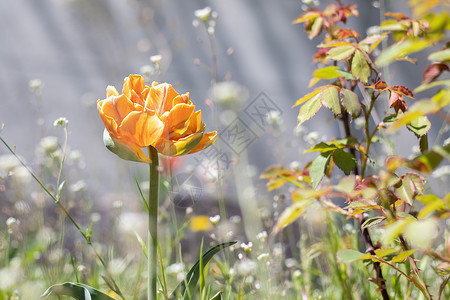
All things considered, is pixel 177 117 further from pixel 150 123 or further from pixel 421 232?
pixel 421 232

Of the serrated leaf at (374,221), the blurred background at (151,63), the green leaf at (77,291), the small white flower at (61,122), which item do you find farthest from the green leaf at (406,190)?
the blurred background at (151,63)

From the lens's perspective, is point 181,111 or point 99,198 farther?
point 99,198

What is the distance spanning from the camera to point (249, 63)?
2.99 metres

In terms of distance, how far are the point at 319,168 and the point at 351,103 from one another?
5.2 inches

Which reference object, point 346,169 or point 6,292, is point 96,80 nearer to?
point 6,292

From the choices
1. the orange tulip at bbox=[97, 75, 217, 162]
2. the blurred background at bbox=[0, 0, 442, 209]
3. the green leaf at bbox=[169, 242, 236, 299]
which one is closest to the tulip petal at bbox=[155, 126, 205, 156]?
the orange tulip at bbox=[97, 75, 217, 162]

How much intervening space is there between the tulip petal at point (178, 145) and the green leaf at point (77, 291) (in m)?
0.24

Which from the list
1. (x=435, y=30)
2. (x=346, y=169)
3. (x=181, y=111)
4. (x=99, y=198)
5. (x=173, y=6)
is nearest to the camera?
(x=435, y=30)

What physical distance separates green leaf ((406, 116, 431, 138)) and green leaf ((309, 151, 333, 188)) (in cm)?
15

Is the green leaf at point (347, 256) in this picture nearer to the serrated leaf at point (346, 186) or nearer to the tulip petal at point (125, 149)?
the serrated leaf at point (346, 186)

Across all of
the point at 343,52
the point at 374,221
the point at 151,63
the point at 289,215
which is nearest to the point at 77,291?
the point at 289,215

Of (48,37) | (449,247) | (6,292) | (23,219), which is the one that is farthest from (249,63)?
(449,247)

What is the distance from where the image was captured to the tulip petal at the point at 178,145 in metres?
0.71

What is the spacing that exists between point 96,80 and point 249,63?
40.0 inches
